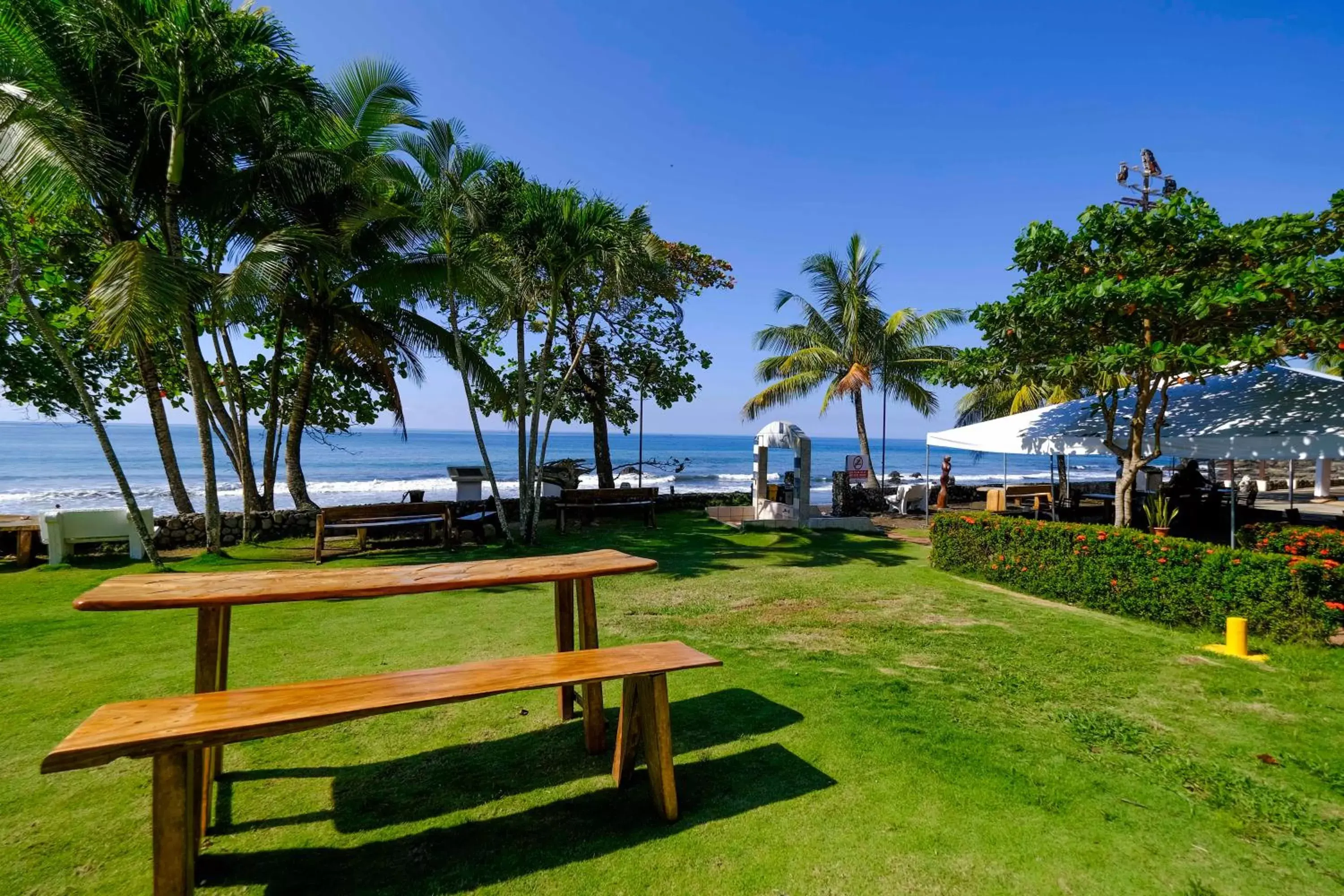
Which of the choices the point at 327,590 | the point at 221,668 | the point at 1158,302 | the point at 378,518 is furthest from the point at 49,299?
the point at 1158,302

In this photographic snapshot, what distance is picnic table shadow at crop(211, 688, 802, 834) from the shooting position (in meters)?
2.71

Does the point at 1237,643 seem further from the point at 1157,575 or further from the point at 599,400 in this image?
the point at 599,400

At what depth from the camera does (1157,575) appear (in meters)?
5.85

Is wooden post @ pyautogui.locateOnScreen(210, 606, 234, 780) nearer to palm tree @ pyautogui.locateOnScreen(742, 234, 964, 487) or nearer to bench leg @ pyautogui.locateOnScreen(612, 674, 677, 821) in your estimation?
bench leg @ pyautogui.locateOnScreen(612, 674, 677, 821)

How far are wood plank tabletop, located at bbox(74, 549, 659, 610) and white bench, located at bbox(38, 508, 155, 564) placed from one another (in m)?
7.94

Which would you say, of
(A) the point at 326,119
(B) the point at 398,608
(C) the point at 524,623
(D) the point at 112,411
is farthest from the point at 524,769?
(D) the point at 112,411

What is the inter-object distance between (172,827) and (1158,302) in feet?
26.8

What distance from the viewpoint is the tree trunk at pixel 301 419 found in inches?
466

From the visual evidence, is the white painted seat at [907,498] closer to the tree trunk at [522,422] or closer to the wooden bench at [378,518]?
the tree trunk at [522,422]

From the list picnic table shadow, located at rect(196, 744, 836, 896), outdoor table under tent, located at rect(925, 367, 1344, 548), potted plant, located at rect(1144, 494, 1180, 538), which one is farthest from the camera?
outdoor table under tent, located at rect(925, 367, 1344, 548)

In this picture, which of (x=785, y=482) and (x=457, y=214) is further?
(x=785, y=482)

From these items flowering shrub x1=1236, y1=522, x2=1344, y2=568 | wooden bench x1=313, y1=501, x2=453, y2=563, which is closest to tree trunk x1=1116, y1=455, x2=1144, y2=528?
flowering shrub x1=1236, y1=522, x2=1344, y2=568

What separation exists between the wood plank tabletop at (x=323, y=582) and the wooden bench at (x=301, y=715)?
35 centimetres

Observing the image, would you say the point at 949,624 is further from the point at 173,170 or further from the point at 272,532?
the point at 272,532
